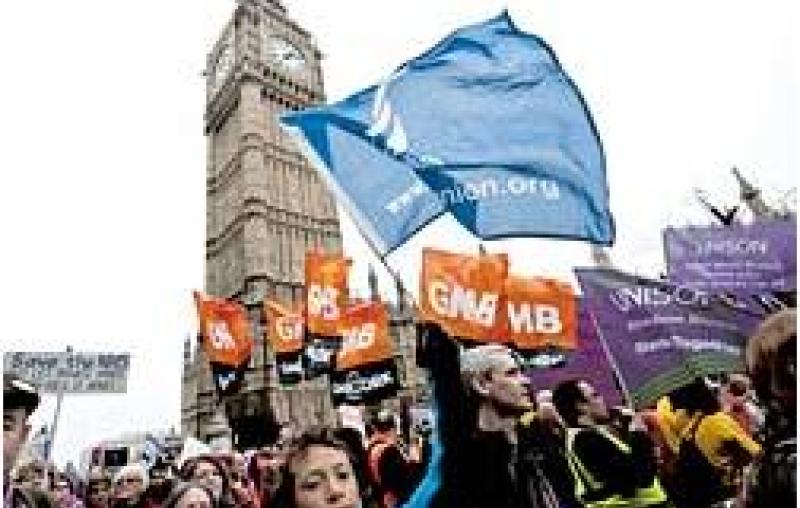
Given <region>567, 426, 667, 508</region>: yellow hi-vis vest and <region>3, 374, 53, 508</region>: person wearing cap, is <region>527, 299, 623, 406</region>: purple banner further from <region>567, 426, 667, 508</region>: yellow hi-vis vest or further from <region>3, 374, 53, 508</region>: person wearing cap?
<region>3, 374, 53, 508</region>: person wearing cap

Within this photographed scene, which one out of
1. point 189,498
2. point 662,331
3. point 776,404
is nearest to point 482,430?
point 189,498

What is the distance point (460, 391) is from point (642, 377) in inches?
95.2

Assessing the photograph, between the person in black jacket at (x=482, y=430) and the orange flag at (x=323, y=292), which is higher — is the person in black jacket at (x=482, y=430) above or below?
below

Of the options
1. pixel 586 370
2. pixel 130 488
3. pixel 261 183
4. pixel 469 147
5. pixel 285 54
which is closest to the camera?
pixel 469 147

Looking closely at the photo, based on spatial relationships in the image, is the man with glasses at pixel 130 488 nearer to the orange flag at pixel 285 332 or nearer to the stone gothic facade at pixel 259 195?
the orange flag at pixel 285 332

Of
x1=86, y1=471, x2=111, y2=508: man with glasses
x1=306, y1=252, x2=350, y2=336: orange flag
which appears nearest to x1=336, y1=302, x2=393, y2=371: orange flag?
x1=306, y1=252, x2=350, y2=336: orange flag

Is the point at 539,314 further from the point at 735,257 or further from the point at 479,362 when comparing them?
the point at 479,362

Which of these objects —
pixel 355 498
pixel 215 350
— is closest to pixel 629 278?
pixel 355 498

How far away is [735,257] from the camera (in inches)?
273

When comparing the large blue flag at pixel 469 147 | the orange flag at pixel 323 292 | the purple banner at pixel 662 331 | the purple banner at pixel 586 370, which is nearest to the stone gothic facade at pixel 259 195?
the orange flag at pixel 323 292

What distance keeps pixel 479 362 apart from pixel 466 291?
3562 millimetres

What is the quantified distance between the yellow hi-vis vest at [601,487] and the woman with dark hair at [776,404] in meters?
2.28

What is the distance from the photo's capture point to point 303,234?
65.7 meters

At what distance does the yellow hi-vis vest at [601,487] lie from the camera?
183 inches
